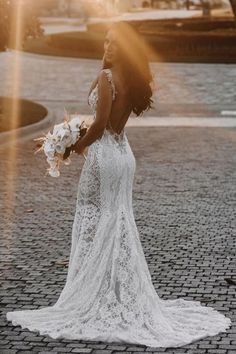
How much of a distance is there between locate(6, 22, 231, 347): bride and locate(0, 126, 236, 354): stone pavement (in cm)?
15

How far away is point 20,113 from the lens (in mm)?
21172

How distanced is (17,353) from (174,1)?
282 ft

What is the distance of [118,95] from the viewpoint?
7.12 metres

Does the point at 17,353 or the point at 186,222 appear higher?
the point at 17,353

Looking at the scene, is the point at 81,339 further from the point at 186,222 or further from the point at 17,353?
the point at 186,222

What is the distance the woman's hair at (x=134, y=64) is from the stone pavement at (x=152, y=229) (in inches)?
63.9

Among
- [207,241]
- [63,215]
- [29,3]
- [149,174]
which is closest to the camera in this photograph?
[207,241]

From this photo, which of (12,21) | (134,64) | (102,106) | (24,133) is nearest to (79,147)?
(102,106)

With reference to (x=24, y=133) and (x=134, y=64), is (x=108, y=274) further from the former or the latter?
(x=24, y=133)

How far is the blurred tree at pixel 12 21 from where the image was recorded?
66.7 feet

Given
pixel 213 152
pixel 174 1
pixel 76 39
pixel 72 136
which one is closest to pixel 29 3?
pixel 213 152

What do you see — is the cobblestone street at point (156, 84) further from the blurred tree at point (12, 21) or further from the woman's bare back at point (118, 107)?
the woman's bare back at point (118, 107)

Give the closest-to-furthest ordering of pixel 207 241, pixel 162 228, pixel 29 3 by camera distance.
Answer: pixel 207 241, pixel 162 228, pixel 29 3

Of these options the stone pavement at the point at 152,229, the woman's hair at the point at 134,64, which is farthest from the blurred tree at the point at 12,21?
the woman's hair at the point at 134,64
